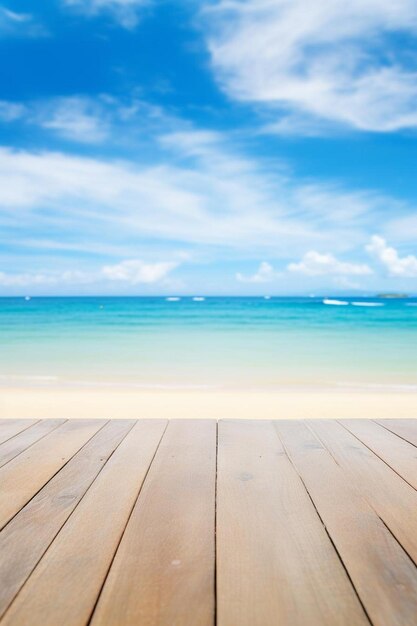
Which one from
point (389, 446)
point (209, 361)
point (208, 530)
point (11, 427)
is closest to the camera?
point (208, 530)

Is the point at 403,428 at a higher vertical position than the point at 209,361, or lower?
higher

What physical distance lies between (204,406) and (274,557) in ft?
11.9

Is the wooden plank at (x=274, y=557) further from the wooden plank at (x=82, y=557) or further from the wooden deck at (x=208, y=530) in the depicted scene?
the wooden plank at (x=82, y=557)

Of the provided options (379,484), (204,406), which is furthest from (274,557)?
(204,406)

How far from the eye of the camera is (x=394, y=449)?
6.89 ft

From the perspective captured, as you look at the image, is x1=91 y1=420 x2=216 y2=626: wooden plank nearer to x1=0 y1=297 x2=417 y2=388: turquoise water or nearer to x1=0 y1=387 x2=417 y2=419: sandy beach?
x1=0 y1=387 x2=417 y2=419: sandy beach

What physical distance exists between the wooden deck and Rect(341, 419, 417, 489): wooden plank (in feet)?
0.04

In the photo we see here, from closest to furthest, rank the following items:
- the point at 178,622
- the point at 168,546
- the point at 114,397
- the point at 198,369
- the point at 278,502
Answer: the point at 178,622
the point at 168,546
the point at 278,502
the point at 114,397
the point at 198,369

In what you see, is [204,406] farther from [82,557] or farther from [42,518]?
[82,557]

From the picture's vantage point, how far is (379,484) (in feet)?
5.57

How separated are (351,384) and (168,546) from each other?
6.49 meters

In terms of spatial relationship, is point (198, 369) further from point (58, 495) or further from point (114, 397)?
point (58, 495)

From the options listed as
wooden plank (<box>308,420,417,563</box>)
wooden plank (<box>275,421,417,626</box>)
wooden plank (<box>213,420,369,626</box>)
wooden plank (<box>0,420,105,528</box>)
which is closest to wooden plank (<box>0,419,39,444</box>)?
wooden plank (<box>0,420,105,528</box>)

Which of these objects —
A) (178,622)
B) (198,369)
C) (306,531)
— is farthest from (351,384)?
(178,622)
